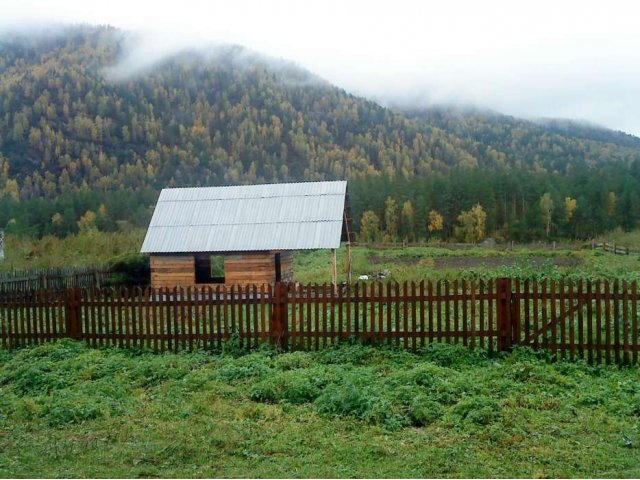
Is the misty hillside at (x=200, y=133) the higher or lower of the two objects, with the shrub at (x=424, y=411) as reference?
higher

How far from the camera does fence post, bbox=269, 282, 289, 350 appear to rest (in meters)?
12.4

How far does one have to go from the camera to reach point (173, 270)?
24.5 metres

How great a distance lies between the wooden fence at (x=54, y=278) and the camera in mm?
25000

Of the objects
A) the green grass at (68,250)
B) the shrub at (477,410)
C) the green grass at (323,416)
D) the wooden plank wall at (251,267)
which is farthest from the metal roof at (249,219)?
the shrub at (477,410)

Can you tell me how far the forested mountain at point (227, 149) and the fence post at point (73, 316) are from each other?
47731 millimetres

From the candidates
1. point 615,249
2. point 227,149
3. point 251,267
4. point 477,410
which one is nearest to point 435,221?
point 615,249

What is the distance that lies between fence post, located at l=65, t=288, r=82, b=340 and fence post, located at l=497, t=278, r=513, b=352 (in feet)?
30.3

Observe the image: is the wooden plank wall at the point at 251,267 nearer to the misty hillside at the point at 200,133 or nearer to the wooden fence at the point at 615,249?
the wooden fence at the point at 615,249

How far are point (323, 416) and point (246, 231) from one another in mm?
16728

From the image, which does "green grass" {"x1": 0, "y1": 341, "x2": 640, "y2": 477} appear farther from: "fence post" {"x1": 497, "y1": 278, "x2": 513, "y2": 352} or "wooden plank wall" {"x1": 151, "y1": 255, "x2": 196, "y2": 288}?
"wooden plank wall" {"x1": 151, "y1": 255, "x2": 196, "y2": 288}

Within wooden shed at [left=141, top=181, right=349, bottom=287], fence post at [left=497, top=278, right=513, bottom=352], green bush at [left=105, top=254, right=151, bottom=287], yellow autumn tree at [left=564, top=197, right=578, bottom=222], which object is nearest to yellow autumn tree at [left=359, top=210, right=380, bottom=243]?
yellow autumn tree at [left=564, top=197, right=578, bottom=222]

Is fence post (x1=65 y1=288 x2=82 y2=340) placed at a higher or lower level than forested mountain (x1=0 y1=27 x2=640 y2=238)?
lower

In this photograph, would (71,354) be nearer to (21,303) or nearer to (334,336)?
(21,303)

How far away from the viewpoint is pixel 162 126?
14150 cm
